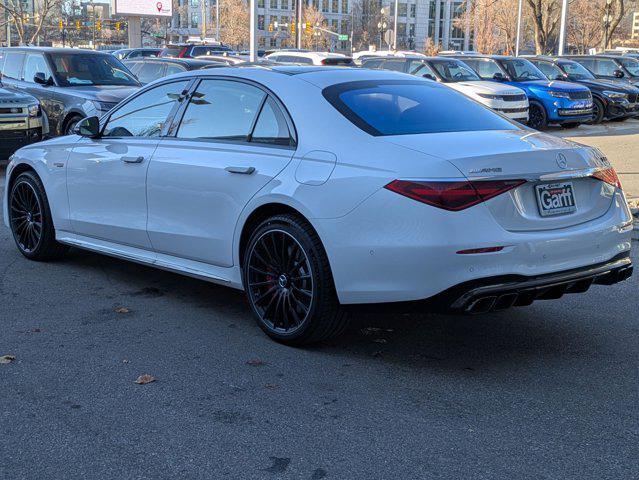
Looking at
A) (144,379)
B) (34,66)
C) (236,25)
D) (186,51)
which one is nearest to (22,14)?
(236,25)

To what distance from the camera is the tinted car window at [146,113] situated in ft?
20.0

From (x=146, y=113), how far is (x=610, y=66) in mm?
23916

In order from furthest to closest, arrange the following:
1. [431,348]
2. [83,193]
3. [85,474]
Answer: [83,193] → [431,348] → [85,474]

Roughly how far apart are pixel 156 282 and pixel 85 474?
10.9ft

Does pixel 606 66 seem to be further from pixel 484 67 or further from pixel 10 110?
pixel 10 110

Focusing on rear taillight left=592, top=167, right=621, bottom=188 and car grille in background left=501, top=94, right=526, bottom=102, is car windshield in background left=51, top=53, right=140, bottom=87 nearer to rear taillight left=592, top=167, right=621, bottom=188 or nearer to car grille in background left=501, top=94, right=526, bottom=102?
car grille in background left=501, top=94, right=526, bottom=102

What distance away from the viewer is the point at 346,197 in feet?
15.2

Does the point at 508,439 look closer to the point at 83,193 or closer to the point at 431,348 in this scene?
the point at 431,348

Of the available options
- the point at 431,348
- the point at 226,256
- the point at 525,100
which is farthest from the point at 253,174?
the point at 525,100

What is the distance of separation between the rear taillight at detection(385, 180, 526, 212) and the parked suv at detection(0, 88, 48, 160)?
10044 mm

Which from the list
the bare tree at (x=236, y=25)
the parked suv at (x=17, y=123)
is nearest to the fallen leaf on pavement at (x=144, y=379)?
the parked suv at (x=17, y=123)

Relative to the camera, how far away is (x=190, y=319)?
571 centimetres

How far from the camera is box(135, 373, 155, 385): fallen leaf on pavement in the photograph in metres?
4.51

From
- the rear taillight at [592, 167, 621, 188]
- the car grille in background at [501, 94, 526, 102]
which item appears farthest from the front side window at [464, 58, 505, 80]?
the rear taillight at [592, 167, 621, 188]
